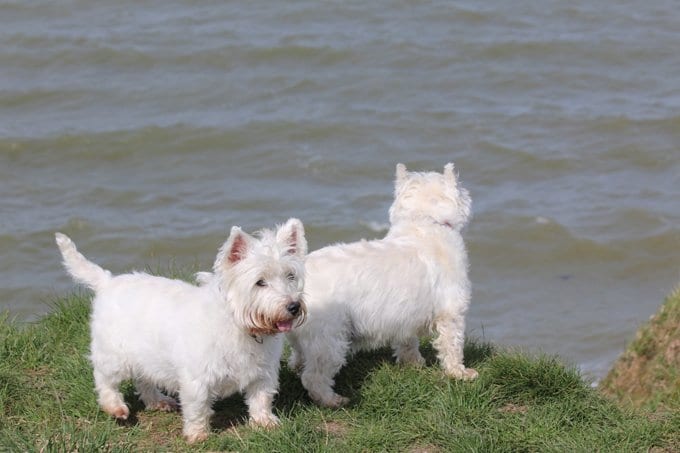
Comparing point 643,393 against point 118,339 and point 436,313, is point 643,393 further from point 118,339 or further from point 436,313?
point 118,339

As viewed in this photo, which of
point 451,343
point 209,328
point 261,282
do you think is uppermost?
point 261,282

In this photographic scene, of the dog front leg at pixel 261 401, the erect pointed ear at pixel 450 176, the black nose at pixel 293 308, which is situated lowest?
the dog front leg at pixel 261 401

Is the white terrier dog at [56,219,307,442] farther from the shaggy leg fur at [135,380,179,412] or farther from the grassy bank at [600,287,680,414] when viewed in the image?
the grassy bank at [600,287,680,414]

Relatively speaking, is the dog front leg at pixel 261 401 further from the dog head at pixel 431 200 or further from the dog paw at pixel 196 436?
the dog head at pixel 431 200

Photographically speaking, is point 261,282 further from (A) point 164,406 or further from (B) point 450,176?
(B) point 450,176

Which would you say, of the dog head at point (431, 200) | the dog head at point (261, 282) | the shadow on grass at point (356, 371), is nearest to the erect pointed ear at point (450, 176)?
the dog head at point (431, 200)

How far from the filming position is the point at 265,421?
6230mm

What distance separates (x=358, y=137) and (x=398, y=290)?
33.0 ft

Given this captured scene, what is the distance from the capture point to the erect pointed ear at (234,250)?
5.79m

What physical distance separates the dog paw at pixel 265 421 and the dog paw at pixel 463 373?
1.35 metres

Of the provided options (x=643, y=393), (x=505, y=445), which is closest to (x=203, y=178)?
(x=643, y=393)

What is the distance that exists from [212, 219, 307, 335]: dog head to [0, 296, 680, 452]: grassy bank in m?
0.66

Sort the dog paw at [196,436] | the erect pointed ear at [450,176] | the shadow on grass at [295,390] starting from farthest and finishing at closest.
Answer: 1. the erect pointed ear at [450,176]
2. the shadow on grass at [295,390]
3. the dog paw at [196,436]

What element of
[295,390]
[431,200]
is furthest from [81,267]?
[431,200]
